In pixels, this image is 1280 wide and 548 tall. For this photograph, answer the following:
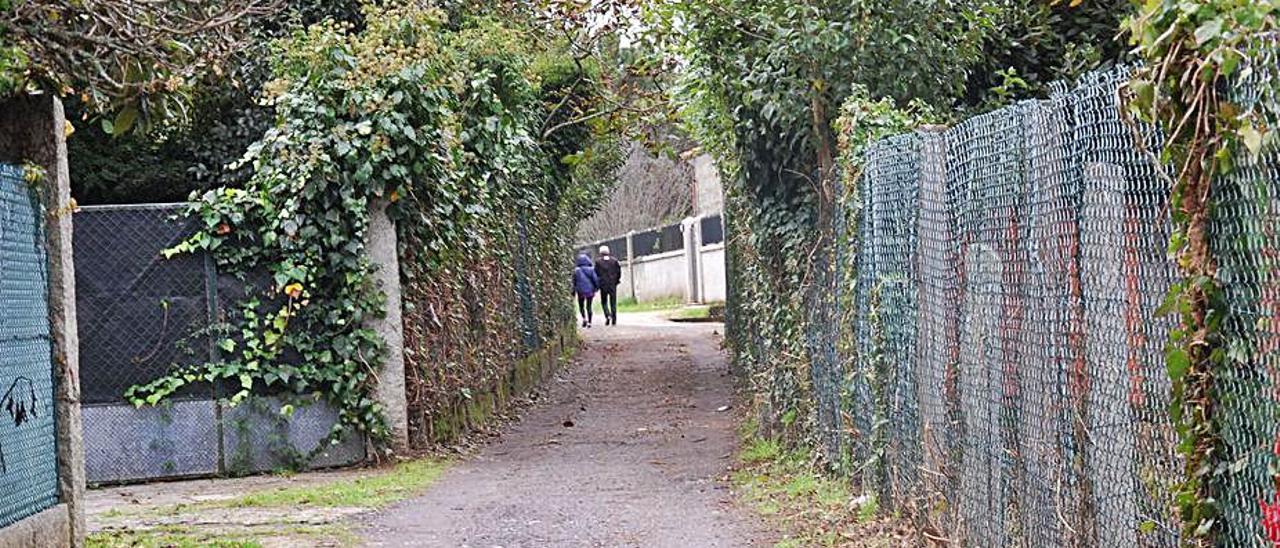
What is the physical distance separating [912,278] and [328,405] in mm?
5849

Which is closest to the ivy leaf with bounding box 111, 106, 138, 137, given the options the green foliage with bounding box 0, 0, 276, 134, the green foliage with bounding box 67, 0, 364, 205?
the green foliage with bounding box 0, 0, 276, 134

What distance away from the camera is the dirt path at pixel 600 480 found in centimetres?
905

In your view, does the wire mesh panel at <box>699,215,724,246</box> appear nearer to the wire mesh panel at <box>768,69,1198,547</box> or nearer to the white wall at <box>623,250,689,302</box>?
the white wall at <box>623,250,689,302</box>

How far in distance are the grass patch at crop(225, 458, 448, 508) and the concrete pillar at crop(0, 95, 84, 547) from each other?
2459 millimetres

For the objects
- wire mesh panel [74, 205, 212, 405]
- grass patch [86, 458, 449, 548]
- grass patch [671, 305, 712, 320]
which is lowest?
grass patch [86, 458, 449, 548]

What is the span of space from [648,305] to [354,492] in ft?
119

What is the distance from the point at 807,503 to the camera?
31.2ft

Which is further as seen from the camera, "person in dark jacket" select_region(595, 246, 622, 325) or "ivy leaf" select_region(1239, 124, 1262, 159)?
"person in dark jacket" select_region(595, 246, 622, 325)

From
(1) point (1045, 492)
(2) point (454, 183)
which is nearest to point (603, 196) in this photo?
(2) point (454, 183)

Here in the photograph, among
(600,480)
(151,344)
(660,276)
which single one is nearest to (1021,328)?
(600,480)

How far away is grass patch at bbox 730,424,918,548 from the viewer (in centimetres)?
818

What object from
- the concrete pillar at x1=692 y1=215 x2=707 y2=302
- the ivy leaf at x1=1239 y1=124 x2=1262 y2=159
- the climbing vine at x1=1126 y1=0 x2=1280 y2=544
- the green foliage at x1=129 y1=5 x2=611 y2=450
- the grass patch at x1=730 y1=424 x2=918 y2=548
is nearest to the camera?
the ivy leaf at x1=1239 y1=124 x2=1262 y2=159

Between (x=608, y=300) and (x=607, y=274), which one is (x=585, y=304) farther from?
(x=607, y=274)

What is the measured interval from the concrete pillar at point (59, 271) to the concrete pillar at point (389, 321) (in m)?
4.23
